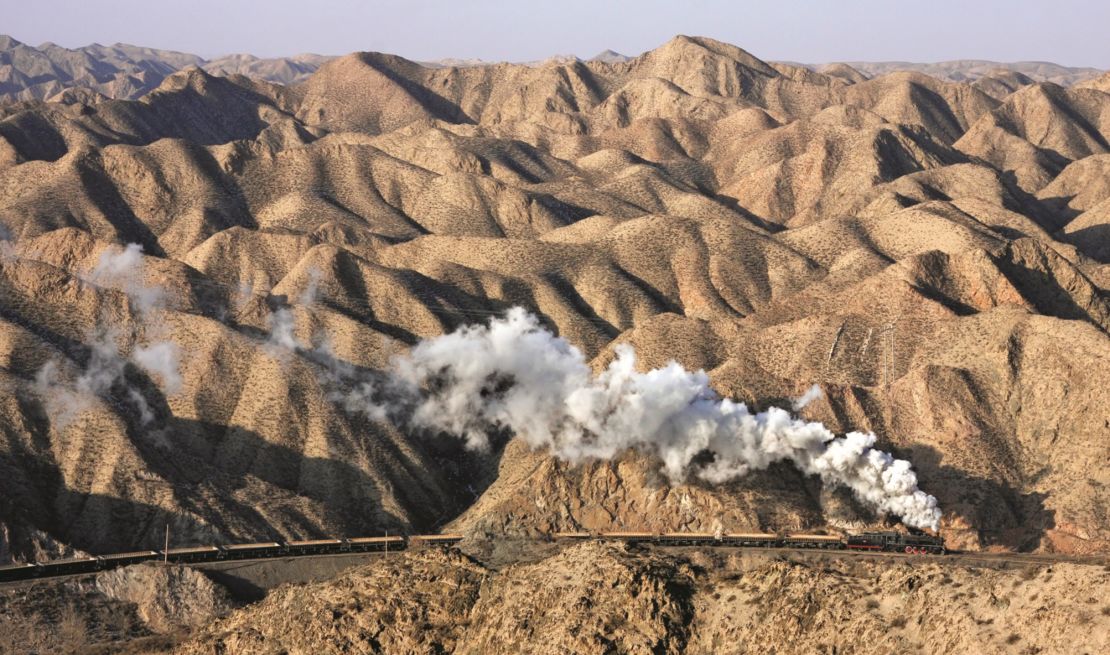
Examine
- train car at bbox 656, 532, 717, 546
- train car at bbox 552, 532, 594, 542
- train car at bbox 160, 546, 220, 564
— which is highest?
train car at bbox 656, 532, 717, 546

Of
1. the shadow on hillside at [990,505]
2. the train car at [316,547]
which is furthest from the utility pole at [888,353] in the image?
the train car at [316,547]

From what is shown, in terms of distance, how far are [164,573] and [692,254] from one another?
92135 mm

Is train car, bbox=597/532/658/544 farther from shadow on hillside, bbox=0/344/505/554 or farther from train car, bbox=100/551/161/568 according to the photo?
train car, bbox=100/551/161/568

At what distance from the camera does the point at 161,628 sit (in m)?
76.5

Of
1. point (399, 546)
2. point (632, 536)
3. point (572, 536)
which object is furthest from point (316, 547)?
point (632, 536)

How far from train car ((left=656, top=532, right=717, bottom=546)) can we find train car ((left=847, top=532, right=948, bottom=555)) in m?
7.47

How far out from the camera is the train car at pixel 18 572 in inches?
3155

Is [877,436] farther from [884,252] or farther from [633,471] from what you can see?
[884,252]

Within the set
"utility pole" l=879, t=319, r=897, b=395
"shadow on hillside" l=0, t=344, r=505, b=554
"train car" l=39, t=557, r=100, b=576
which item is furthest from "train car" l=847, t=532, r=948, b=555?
"train car" l=39, t=557, r=100, b=576

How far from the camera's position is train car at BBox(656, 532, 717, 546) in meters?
81.2

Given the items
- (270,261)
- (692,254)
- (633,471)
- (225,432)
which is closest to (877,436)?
(633,471)

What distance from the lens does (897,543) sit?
258ft

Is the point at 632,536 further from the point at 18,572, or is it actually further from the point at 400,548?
the point at 18,572

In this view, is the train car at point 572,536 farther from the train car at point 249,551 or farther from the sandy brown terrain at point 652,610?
the train car at point 249,551
